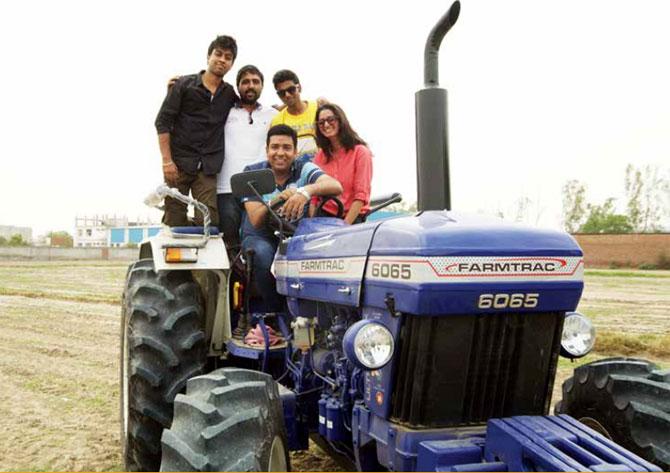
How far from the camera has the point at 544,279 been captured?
297 centimetres

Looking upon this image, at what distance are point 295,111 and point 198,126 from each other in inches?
29.4

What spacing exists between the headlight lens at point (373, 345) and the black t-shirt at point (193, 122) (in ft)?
8.90

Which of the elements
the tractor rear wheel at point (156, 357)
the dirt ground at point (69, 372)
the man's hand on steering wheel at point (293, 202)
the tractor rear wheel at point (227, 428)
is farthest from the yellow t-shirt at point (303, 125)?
the tractor rear wheel at point (227, 428)

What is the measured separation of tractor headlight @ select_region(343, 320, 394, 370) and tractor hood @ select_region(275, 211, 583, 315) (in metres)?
0.12

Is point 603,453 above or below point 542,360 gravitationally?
below

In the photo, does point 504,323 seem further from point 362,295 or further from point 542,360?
point 362,295

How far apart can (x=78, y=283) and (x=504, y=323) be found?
Answer: 2023 centimetres

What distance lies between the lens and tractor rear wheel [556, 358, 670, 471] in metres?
3.28

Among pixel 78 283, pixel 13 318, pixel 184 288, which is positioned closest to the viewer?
pixel 184 288

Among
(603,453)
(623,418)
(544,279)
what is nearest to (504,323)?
(544,279)

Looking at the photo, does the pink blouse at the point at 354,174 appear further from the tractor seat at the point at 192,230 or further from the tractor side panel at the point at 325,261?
the tractor seat at the point at 192,230

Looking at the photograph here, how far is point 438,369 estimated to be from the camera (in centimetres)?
299

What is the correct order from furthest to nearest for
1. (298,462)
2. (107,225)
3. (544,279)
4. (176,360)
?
(107,225) < (298,462) < (176,360) < (544,279)

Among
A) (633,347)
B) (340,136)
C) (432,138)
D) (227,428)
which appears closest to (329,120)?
(340,136)
